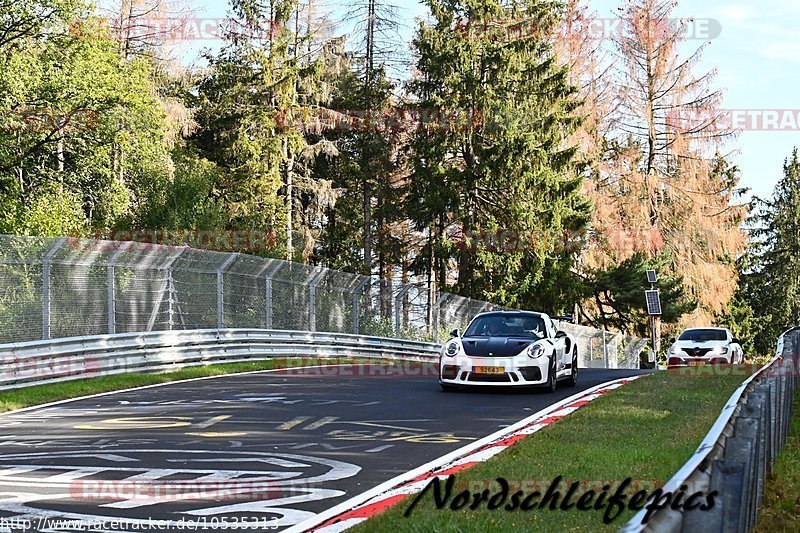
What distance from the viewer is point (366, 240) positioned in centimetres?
4997

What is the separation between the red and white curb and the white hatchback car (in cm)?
1768

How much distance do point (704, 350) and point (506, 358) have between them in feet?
52.8

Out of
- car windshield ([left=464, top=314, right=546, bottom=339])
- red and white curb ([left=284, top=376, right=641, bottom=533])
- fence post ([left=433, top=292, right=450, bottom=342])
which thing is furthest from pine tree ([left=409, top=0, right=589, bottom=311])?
red and white curb ([left=284, top=376, right=641, bottom=533])

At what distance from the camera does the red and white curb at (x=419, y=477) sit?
6758 mm

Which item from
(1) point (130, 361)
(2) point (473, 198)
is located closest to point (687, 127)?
(2) point (473, 198)

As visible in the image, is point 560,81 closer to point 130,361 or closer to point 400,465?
point 130,361

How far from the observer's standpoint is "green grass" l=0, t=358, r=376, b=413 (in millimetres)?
16031

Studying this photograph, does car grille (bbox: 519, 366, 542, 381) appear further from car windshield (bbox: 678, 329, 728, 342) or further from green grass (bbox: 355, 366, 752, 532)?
car windshield (bbox: 678, 329, 728, 342)

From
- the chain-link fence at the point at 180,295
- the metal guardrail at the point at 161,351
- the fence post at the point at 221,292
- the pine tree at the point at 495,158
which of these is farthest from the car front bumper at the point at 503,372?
the pine tree at the point at 495,158

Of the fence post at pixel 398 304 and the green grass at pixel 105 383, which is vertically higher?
the fence post at pixel 398 304

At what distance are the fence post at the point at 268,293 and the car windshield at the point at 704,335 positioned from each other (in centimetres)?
1295

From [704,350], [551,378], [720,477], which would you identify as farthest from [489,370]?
[704,350]

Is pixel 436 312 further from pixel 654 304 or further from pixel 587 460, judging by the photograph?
pixel 587 460

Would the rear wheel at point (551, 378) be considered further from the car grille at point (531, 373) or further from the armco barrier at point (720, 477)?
the armco barrier at point (720, 477)
